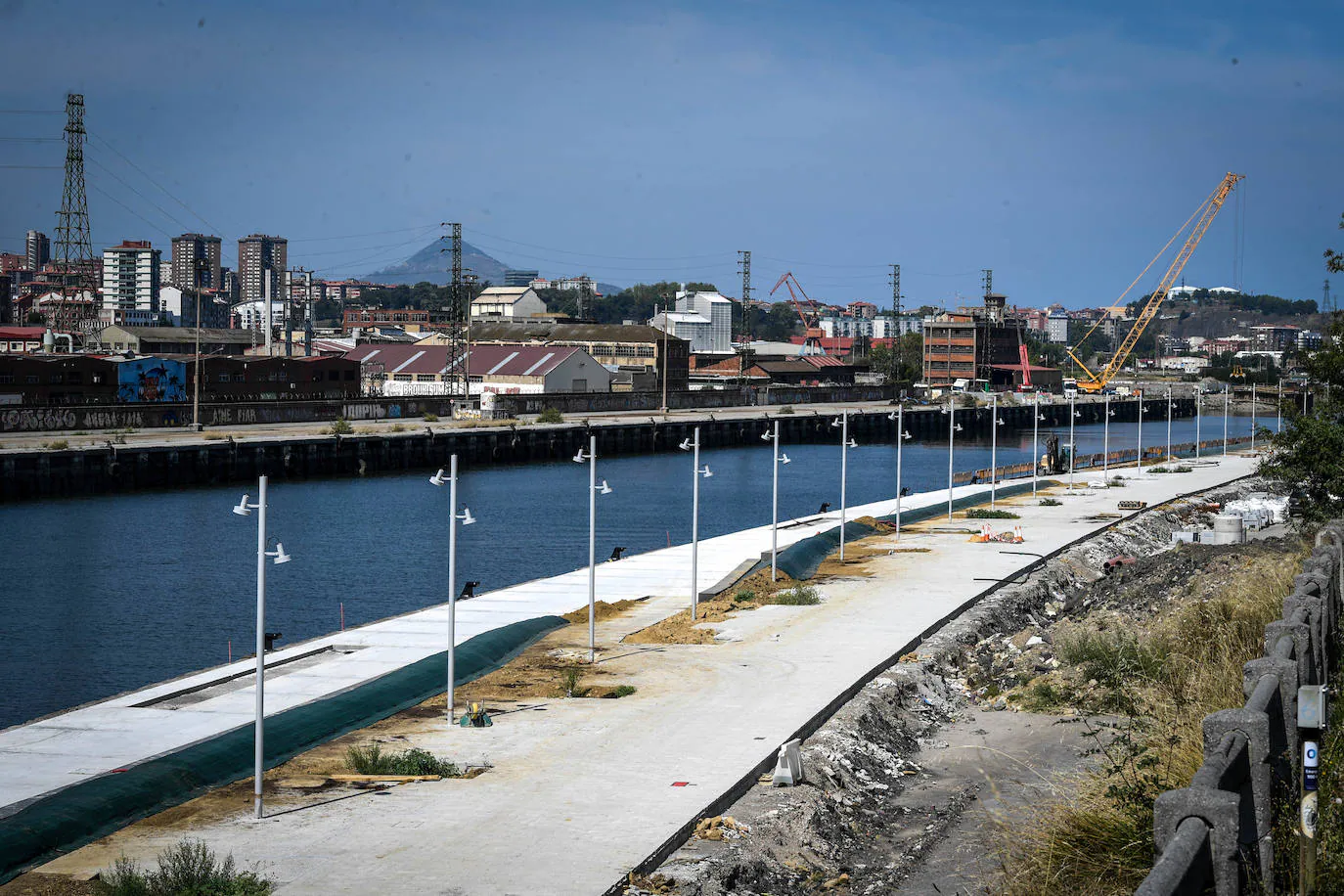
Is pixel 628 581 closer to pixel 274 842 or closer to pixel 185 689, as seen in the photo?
pixel 185 689

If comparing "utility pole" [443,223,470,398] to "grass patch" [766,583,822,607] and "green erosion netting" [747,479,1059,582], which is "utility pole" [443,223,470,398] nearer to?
"green erosion netting" [747,479,1059,582]

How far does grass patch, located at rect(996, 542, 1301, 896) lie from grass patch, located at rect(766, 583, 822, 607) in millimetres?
6490

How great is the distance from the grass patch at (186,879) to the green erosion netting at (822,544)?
2393 centimetres

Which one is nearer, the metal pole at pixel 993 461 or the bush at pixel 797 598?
the bush at pixel 797 598

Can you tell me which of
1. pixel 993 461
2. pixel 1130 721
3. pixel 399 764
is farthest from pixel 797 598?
pixel 993 461

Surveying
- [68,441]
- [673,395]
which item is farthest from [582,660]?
[673,395]

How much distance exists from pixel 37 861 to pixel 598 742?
7296 mm

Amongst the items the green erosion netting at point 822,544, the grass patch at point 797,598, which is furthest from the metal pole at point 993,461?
the grass patch at point 797,598

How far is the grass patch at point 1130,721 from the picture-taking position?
11.3 meters

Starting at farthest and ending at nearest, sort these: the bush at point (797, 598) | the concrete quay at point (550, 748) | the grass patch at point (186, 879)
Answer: the bush at point (797, 598)
the concrete quay at point (550, 748)
the grass patch at point (186, 879)

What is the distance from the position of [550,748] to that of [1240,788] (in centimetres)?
1090

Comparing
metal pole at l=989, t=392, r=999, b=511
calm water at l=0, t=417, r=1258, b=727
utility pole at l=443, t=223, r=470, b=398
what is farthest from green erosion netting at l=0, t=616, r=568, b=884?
utility pole at l=443, t=223, r=470, b=398

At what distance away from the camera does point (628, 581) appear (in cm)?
3688

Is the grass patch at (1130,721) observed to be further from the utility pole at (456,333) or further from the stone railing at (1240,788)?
the utility pole at (456,333)
